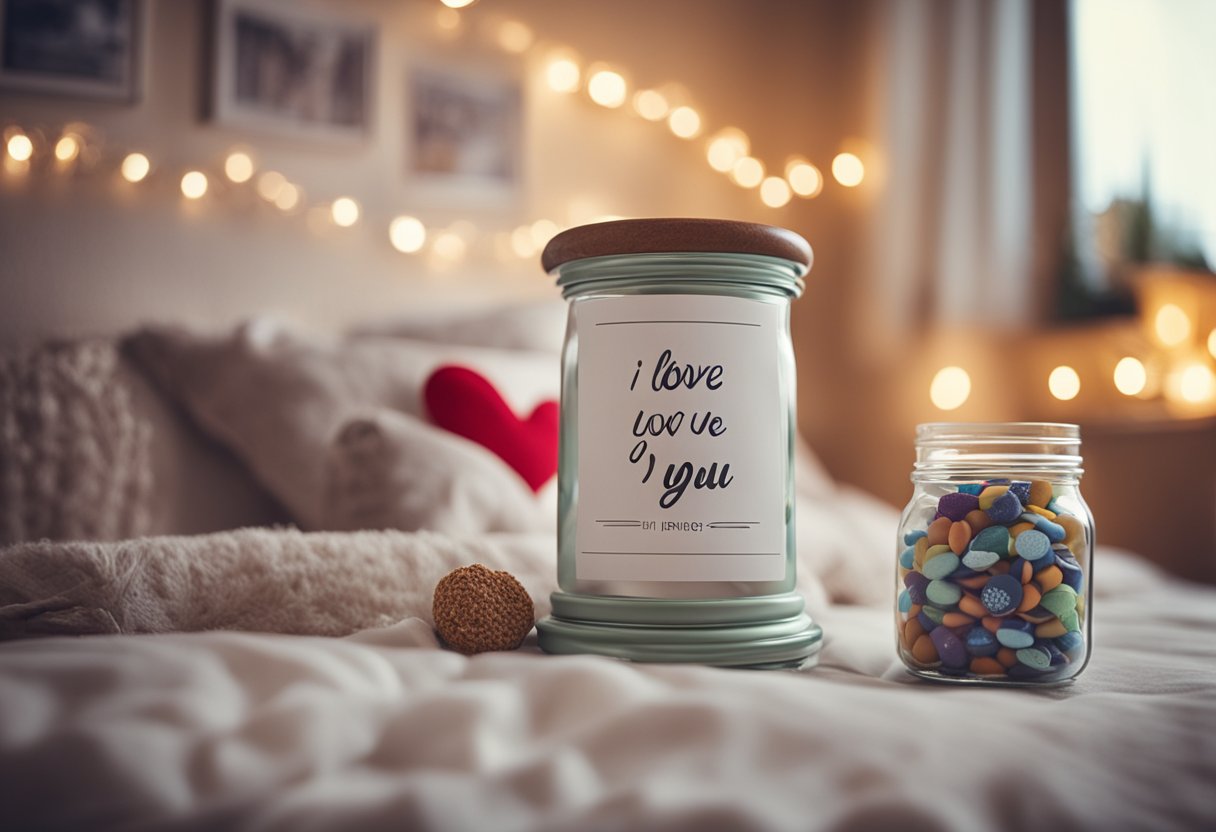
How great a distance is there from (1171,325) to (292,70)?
1.75 m

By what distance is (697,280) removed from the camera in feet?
2.28

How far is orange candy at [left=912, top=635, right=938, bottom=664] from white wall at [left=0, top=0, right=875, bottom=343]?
4.61 feet

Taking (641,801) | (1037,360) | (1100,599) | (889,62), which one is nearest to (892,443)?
(1037,360)

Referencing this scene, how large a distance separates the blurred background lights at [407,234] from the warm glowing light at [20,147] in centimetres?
62

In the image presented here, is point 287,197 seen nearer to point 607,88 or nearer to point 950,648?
point 607,88

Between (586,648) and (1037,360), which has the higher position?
(1037,360)

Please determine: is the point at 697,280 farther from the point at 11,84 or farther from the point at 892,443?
the point at 892,443

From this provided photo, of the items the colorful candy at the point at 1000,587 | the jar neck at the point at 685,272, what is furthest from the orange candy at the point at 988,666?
the jar neck at the point at 685,272

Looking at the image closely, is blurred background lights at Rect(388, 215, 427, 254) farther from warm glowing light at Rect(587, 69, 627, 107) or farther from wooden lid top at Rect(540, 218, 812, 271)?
wooden lid top at Rect(540, 218, 812, 271)

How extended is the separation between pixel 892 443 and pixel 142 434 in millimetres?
1729

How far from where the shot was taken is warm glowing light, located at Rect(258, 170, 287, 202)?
1763 mm

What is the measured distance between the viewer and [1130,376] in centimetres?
200

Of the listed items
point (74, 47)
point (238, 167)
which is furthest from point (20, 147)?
point (238, 167)

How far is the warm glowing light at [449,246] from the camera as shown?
1.99m
